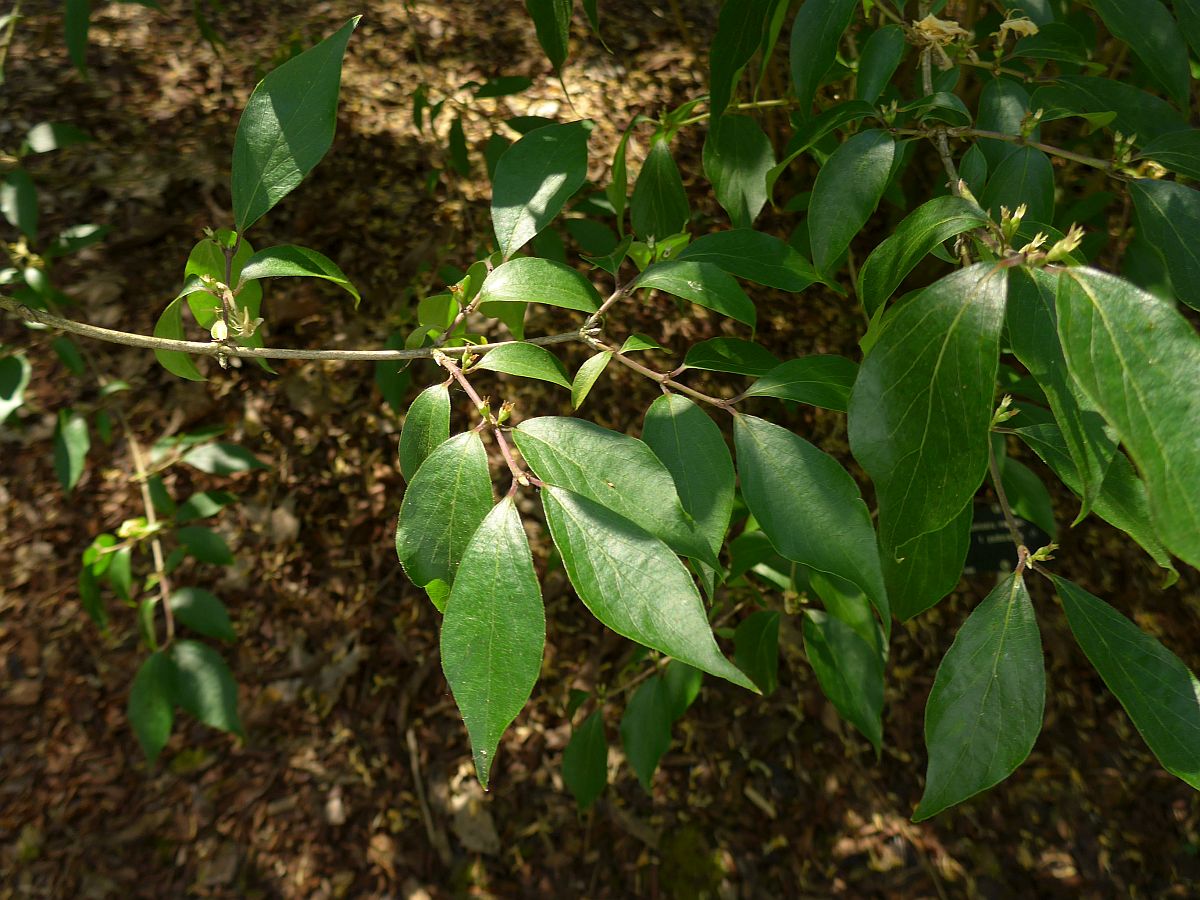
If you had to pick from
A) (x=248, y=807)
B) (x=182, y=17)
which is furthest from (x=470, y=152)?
(x=248, y=807)

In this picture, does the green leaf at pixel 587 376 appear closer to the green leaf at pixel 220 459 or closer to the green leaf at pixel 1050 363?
the green leaf at pixel 1050 363

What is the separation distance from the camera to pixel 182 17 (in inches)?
96.5

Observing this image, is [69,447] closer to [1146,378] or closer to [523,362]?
[523,362]

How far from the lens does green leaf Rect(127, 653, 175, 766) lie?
4.41ft

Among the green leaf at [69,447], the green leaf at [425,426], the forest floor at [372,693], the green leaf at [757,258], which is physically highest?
the green leaf at [757,258]

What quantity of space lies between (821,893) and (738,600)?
61 cm

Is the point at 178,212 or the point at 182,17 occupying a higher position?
the point at 182,17

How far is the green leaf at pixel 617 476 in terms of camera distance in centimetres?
60

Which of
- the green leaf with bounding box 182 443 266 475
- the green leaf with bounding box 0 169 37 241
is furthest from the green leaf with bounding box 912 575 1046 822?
the green leaf with bounding box 0 169 37 241

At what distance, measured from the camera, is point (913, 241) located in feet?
1.92

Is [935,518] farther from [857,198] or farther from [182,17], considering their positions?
[182,17]

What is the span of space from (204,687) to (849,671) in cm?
104

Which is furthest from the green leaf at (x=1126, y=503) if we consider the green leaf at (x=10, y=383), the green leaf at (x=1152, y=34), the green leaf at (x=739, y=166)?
the green leaf at (x=10, y=383)

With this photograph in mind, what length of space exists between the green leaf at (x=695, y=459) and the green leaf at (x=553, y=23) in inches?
18.6
